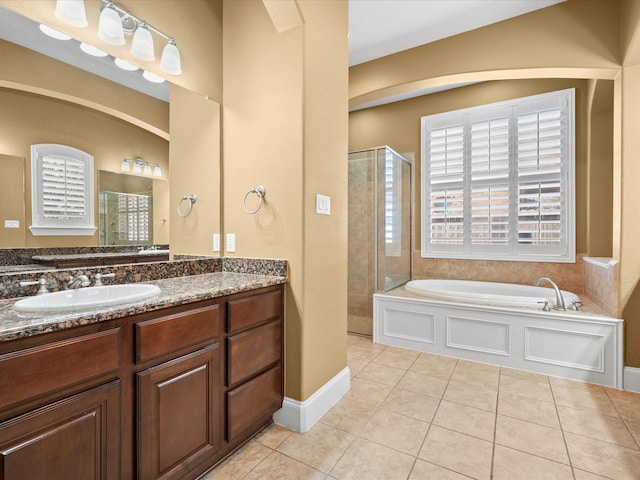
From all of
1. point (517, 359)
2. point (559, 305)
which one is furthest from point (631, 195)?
point (517, 359)

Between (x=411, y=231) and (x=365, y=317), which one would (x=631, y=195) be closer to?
(x=411, y=231)

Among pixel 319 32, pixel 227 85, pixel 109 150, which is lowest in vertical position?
pixel 109 150

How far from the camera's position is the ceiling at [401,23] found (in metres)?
1.85

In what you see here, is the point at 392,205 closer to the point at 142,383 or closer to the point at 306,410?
the point at 306,410

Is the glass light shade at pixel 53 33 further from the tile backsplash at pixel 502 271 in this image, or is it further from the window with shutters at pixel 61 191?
Result: the tile backsplash at pixel 502 271

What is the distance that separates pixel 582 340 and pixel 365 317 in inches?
74.2

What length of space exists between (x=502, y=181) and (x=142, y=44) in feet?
11.9

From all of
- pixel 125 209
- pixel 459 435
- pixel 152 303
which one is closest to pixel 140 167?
pixel 125 209

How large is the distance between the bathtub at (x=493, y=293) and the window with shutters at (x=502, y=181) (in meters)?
0.34

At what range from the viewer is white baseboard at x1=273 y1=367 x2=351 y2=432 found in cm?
188

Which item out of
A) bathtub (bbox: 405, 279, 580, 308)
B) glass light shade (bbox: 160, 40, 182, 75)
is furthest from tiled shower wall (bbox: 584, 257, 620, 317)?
glass light shade (bbox: 160, 40, 182, 75)

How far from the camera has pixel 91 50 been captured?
5.29ft

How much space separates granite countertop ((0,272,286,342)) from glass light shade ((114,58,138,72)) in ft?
3.91

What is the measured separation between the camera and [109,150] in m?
1.67
